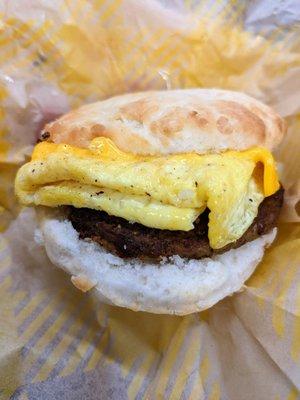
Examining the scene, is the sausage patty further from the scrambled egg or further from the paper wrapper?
the paper wrapper

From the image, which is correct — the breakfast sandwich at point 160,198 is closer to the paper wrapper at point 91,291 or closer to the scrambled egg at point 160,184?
the scrambled egg at point 160,184

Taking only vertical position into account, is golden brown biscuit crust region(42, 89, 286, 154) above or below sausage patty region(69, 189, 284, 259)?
above

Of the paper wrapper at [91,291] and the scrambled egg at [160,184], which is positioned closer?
the scrambled egg at [160,184]

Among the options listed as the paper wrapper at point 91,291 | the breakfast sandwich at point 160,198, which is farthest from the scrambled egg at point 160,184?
the paper wrapper at point 91,291

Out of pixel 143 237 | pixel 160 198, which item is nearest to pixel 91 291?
pixel 143 237

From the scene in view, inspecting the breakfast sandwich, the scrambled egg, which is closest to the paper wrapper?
the breakfast sandwich

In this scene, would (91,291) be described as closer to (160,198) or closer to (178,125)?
(160,198)

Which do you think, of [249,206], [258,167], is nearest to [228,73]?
[258,167]
